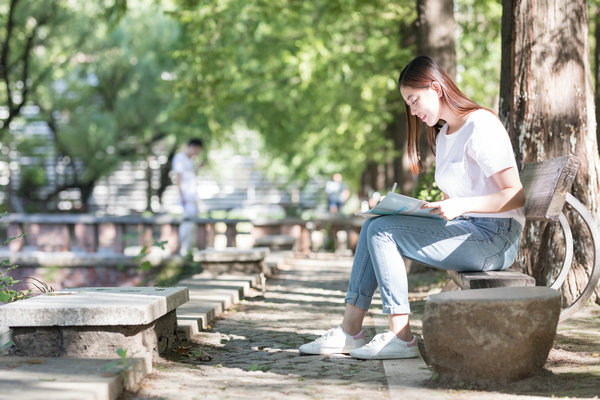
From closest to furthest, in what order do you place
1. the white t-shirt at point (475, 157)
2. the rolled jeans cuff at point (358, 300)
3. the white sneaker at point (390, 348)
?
the white t-shirt at point (475, 157) < the white sneaker at point (390, 348) < the rolled jeans cuff at point (358, 300)

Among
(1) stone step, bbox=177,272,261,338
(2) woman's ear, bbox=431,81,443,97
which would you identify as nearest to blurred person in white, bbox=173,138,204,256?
(1) stone step, bbox=177,272,261,338

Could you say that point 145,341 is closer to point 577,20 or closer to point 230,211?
point 577,20

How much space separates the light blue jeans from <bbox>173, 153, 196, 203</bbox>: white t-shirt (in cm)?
843

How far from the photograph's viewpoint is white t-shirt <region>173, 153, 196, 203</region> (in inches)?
502

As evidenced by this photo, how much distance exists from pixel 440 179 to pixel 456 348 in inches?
45.1

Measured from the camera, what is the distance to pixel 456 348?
392 cm

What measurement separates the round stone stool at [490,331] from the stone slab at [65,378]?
153 centimetres

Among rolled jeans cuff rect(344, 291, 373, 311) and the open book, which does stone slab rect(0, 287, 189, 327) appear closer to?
rolled jeans cuff rect(344, 291, 373, 311)

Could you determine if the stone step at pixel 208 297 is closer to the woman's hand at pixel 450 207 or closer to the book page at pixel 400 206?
the book page at pixel 400 206

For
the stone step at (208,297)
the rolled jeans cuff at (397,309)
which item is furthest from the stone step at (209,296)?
the rolled jeans cuff at (397,309)

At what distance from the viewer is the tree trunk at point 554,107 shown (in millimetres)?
6391

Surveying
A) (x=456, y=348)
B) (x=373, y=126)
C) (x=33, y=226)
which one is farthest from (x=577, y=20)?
(x=373, y=126)

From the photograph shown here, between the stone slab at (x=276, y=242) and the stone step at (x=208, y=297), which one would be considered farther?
the stone slab at (x=276, y=242)

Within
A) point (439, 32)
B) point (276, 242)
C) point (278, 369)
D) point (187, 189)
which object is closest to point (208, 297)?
point (278, 369)
